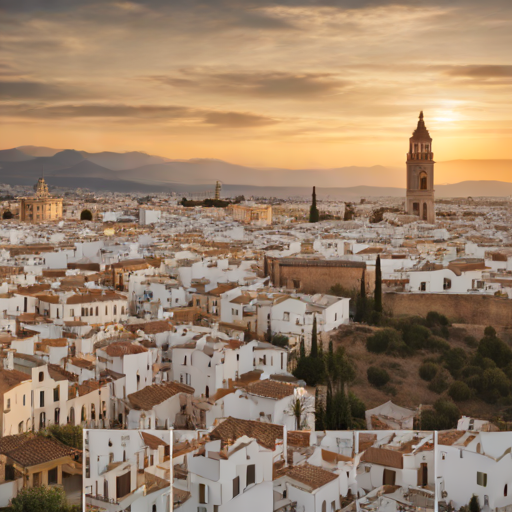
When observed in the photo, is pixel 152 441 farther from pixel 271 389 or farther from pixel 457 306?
pixel 457 306

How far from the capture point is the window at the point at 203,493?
14.1 ft

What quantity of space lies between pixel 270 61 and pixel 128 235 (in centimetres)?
995

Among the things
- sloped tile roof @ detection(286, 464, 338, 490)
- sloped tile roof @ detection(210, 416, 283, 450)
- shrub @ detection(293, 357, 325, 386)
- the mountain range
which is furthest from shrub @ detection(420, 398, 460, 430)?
the mountain range

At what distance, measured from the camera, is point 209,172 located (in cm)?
1845

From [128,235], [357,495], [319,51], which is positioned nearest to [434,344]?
[319,51]

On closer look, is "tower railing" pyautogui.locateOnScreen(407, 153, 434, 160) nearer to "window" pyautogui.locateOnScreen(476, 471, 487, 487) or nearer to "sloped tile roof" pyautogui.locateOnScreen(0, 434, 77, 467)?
"window" pyautogui.locateOnScreen(476, 471, 487, 487)

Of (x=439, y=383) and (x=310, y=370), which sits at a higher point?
(x=310, y=370)

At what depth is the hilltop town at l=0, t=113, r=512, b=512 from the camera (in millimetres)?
4387

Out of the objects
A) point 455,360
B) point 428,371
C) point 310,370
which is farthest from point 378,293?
point 310,370

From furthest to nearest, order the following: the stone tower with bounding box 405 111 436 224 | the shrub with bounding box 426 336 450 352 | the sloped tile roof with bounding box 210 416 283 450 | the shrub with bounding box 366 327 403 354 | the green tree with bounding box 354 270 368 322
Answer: the stone tower with bounding box 405 111 436 224
the green tree with bounding box 354 270 368 322
the shrub with bounding box 426 336 450 352
the shrub with bounding box 366 327 403 354
the sloped tile roof with bounding box 210 416 283 450

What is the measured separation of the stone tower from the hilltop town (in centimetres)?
323

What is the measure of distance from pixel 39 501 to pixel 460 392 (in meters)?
4.45

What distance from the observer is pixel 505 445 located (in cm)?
459

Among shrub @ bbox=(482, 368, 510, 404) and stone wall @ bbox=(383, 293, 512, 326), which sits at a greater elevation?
stone wall @ bbox=(383, 293, 512, 326)
